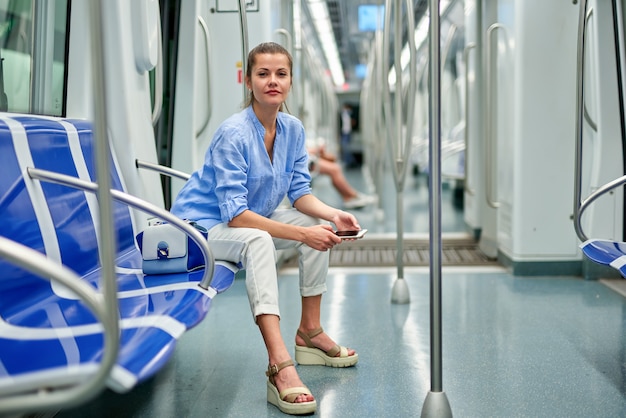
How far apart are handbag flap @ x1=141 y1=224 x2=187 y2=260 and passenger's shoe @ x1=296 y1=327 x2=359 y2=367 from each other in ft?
2.57

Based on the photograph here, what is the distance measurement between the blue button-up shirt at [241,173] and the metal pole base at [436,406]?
0.91 metres

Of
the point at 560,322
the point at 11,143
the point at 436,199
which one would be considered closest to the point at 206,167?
the point at 11,143

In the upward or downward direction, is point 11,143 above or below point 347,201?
above

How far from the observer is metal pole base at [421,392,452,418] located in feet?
6.70

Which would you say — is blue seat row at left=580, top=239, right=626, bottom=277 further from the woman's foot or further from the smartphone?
the woman's foot

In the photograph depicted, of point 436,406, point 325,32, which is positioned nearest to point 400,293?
point 436,406

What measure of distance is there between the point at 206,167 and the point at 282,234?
15.2 inches

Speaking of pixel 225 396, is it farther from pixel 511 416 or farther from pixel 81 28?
pixel 81 28

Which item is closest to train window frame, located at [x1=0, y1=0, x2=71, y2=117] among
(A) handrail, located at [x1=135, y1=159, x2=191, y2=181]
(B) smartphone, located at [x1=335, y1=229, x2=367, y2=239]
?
(A) handrail, located at [x1=135, y1=159, x2=191, y2=181]

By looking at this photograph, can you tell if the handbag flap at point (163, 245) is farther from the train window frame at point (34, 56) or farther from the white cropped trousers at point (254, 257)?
the train window frame at point (34, 56)

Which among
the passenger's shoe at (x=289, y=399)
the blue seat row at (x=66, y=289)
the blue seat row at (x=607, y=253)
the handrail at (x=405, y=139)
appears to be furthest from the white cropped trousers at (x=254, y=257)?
the handrail at (x=405, y=139)

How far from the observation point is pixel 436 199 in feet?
6.54

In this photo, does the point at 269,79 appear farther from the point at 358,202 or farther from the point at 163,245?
the point at 358,202

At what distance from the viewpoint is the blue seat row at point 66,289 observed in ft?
4.63
